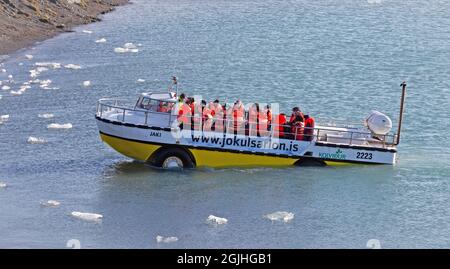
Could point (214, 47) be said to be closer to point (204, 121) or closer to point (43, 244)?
point (204, 121)

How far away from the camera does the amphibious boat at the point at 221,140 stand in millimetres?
32625

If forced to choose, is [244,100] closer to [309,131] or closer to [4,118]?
[4,118]

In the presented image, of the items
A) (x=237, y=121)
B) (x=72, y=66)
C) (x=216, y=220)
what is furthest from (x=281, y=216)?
(x=72, y=66)

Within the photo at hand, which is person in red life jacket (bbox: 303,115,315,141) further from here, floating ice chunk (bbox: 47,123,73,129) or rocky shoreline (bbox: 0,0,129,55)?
rocky shoreline (bbox: 0,0,129,55)

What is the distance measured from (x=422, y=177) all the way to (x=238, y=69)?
20.5m

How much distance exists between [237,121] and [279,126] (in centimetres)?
140

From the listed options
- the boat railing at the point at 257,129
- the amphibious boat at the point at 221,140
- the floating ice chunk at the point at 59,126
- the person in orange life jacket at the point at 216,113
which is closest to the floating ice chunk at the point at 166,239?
the amphibious boat at the point at 221,140

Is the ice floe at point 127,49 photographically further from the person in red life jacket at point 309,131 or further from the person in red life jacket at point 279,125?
the person in red life jacket at point 309,131

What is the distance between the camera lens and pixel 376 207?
99.6 feet

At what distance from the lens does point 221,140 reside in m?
32.8

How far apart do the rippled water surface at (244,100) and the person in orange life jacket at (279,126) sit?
4.19ft

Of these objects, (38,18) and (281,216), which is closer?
(281,216)

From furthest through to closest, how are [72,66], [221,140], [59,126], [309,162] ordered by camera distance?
1. [72,66]
2. [59,126]
3. [309,162]
4. [221,140]
